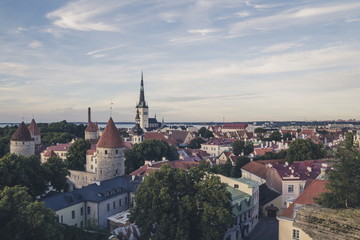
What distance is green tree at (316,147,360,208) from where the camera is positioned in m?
15.6

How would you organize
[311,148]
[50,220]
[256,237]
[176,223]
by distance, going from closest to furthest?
[50,220], [176,223], [256,237], [311,148]

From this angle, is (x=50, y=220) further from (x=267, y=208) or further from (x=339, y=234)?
(x=267, y=208)

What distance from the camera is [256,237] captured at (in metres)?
26.6

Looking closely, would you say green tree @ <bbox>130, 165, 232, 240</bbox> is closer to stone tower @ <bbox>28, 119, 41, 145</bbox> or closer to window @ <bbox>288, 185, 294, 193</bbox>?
window @ <bbox>288, 185, 294, 193</bbox>

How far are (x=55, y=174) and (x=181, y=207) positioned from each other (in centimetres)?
1850

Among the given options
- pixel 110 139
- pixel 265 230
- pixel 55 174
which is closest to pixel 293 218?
pixel 265 230

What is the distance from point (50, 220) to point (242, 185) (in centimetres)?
1694

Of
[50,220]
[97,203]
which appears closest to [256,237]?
[97,203]

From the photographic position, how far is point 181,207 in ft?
65.6

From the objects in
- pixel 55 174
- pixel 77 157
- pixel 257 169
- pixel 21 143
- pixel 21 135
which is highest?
pixel 21 135

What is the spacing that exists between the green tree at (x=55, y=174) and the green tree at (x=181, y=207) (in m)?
14.6

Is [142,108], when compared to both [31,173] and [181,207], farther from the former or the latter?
[181,207]

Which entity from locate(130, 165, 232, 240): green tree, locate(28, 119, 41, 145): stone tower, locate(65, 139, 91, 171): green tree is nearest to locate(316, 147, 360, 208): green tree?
locate(130, 165, 232, 240): green tree

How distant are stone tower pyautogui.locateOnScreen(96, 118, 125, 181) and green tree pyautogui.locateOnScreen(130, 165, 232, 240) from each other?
53.3 ft
